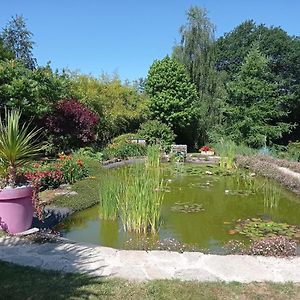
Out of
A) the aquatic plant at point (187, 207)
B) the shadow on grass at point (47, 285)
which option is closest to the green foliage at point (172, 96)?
the aquatic plant at point (187, 207)

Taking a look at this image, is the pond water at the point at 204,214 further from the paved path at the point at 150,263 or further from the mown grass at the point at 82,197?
the paved path at the point at 150,263

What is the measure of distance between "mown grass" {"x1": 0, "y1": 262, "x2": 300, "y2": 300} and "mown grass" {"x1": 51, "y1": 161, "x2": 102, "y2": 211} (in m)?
3.18

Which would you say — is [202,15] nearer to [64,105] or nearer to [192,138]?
[192,138]

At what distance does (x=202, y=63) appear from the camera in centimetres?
1945

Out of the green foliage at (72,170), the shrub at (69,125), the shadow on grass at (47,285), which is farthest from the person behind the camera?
the shrub at (69,125)

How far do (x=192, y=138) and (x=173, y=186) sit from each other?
10.8 meters

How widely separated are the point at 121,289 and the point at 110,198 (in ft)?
8.91

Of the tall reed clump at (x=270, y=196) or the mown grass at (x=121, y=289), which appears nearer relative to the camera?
the mown grass at (x=121, y=289)

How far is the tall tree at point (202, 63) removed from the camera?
19.0 meters

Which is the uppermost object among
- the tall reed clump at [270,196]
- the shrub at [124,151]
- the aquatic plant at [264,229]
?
the shrub at [124,151]

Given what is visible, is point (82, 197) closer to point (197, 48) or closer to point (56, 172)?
point (56, 172)

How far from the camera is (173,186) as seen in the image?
9.12 m

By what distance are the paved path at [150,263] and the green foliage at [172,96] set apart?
14597mm

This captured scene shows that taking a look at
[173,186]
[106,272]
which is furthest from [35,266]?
[173,186]
